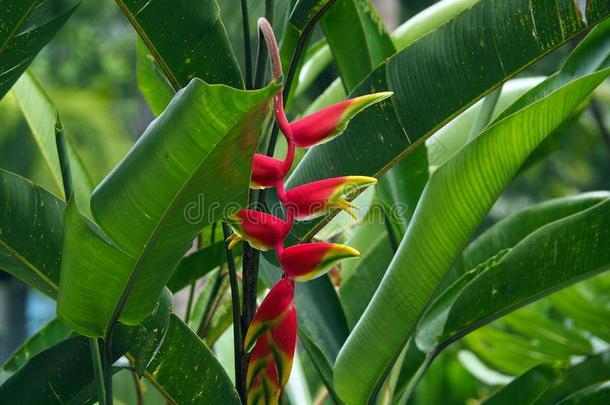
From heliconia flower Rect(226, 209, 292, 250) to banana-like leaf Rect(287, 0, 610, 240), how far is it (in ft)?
0.64

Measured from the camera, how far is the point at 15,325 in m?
8.85

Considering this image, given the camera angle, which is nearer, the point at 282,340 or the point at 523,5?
the point at 282,340

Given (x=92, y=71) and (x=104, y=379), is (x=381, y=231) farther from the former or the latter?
(x=92, y=71)

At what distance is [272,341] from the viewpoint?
699mm

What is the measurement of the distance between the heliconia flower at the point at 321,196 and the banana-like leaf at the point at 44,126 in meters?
0.48

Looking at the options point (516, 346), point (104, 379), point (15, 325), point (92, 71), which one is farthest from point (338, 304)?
point (92, 71)

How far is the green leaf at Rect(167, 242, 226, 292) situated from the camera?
1014 mm

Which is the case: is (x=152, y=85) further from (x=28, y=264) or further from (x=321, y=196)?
(x=321, y=196)

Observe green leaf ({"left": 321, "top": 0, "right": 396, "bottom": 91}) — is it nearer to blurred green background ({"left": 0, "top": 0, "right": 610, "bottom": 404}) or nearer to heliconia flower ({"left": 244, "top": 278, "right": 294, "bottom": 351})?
blurred green background ({"left": 0, "top": 0, "right": 610, "bottom": 404})

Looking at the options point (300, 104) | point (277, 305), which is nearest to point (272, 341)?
point (277, 305)

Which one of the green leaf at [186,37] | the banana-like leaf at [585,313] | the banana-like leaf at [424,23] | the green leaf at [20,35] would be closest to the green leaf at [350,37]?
the banana-like leaf at [424,23]

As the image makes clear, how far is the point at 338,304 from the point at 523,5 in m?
0.40

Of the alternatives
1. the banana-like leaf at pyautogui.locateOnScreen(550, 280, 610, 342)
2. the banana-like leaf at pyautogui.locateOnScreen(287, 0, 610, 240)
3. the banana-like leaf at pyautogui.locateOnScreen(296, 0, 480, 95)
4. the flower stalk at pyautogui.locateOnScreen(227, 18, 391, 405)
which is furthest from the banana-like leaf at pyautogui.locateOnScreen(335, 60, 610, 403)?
the banana-like leaf at pyautogui.locateOnScreen(550, 280, 610, 342)

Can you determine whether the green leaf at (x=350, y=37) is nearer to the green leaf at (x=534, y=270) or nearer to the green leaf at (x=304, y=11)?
the green leaf at (x=304, y=11)
